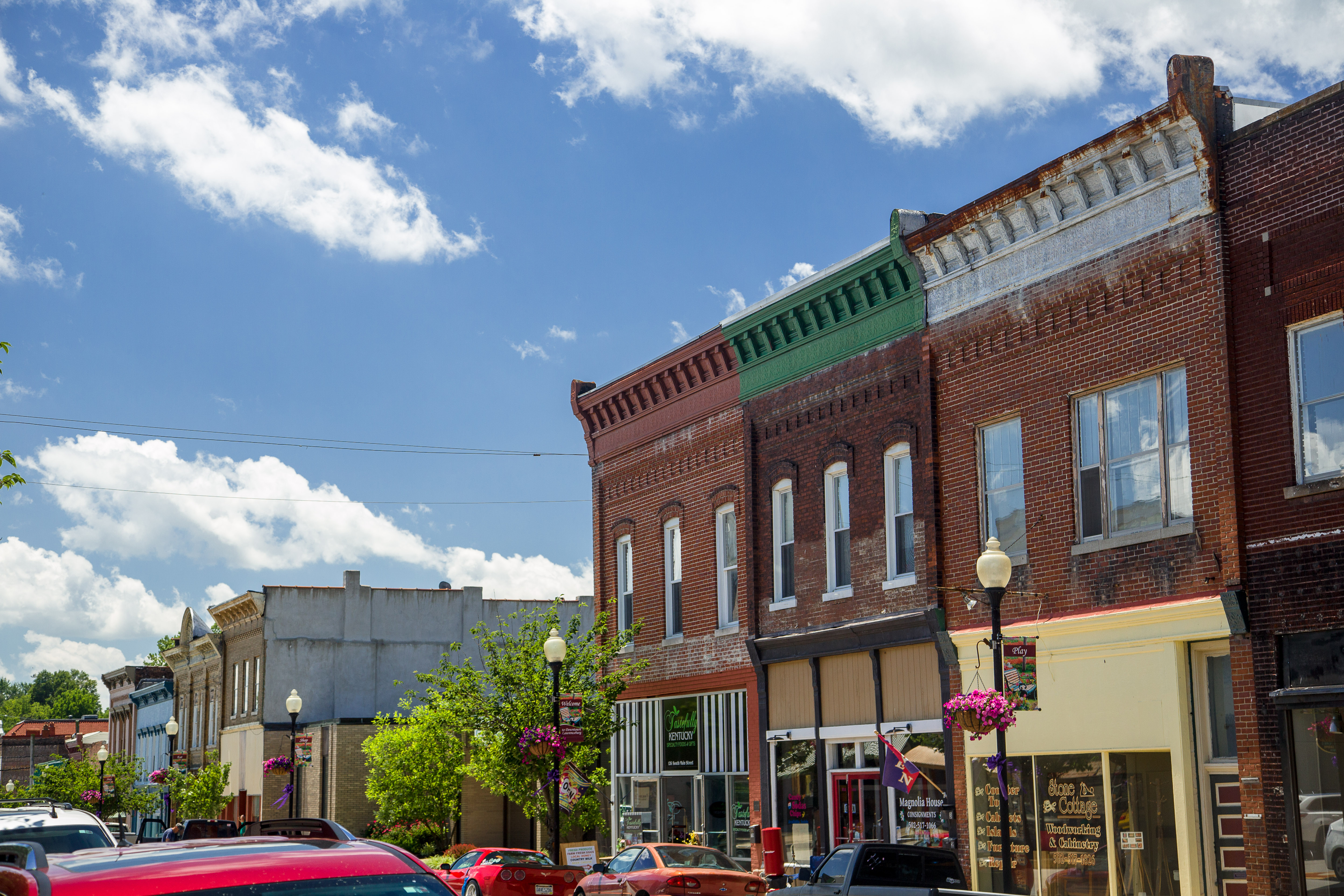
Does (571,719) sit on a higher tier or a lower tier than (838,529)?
lower

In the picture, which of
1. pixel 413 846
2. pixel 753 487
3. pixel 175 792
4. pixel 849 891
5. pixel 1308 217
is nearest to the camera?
pixel 849 891

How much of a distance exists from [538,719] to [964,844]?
1053cm

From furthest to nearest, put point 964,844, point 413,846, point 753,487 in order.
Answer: point 413,846
point 753,487
point 964,844

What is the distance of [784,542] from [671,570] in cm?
446

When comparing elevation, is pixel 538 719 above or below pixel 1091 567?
below

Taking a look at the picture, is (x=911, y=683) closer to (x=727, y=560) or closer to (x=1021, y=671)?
(x=727, y=560)

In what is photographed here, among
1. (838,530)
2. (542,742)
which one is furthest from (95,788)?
(838,530)

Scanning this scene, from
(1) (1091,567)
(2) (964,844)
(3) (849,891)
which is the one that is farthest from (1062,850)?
(3) (849,891)

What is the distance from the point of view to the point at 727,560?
30.3 metres

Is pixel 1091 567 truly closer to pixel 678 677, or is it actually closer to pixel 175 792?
pixel 678 677

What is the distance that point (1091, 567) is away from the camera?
2078 centimetres

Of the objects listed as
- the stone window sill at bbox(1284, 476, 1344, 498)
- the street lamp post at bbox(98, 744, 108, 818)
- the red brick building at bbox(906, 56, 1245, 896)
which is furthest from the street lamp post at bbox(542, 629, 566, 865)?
the street lamp post at bbox(98, 744, 108, 818)

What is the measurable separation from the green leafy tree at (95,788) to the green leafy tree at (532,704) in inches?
1180

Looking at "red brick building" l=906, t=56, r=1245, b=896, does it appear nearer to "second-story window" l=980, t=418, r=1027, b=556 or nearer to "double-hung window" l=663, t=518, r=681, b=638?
"second-story window" l=980, t=418, r=1027, b=556
